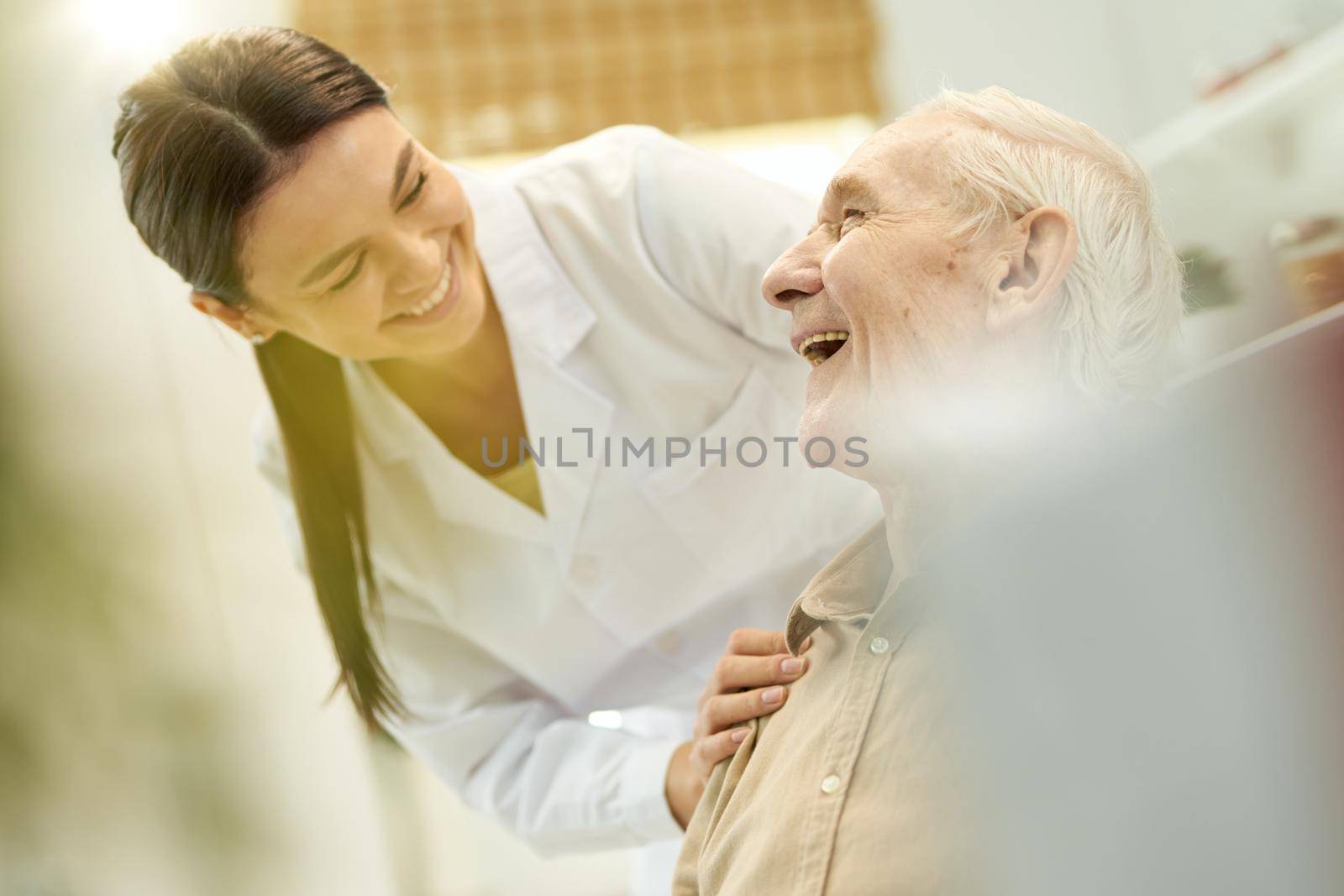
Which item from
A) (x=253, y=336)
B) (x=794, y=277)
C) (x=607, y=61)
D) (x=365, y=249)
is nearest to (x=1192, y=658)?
(x=794, y=277)

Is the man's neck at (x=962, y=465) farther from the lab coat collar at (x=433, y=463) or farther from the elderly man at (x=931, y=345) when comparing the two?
the lab coat collar at (x=433, y=463)

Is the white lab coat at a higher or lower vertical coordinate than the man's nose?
lower

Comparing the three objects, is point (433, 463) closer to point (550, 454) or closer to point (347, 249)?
point (550, 454)

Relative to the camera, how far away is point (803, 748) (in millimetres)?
605

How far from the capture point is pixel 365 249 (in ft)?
2.44

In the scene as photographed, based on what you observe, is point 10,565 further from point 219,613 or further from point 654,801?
point 654,801

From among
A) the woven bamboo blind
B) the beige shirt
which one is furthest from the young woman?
the woven bamboo blind

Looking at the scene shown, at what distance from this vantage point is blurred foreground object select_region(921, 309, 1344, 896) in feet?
1.49

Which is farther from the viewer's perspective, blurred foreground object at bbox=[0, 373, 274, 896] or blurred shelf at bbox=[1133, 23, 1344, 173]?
blurred shelf at bbox=[1133, 23, 1344, 173]

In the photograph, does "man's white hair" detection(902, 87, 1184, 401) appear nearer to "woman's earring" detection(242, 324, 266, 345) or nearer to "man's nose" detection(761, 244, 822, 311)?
"man's nose" detection(761, 244, 822, 311)

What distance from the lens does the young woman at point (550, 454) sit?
2.65ft

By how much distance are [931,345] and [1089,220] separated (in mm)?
107

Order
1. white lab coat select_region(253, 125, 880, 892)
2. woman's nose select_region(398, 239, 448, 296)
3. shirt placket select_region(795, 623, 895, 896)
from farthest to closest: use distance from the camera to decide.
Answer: white lab coat select_region(253, 125, 880, 892)
woman's nose select_region(398, 239, 448, 296)
shirt placket select_region(795, 623, 895, 896)

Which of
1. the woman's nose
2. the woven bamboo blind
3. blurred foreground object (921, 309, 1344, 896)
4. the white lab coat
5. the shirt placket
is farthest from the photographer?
the woven bamboo blind
